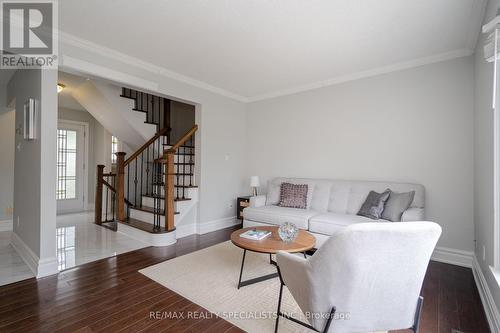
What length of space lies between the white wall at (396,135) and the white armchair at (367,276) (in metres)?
2.32

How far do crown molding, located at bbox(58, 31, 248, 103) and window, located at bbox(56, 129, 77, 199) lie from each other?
4.03m

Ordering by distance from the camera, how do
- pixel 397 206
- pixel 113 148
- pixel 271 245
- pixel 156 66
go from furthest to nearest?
pixel 113 148
pixel 156 66
pixel 397 206
pixel 271 245

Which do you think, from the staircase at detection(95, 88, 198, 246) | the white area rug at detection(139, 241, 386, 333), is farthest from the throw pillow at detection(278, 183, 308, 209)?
the staircase at detection(95, 88, 198, 246)

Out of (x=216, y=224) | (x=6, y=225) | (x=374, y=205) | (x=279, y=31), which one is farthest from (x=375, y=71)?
(x=6, y=225)

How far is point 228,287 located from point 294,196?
6.53 feet

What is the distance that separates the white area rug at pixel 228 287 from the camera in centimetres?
189

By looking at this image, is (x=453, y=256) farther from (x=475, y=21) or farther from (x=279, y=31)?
(x=279, y=31)

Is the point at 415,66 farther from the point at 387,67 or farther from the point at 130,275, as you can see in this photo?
the point at 130,275

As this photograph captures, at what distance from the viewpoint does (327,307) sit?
1.33 metres

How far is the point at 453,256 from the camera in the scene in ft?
9.84

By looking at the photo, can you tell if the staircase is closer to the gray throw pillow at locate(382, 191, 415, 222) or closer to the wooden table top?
the wooden table top

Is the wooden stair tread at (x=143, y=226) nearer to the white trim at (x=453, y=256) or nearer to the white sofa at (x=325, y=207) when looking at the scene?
the white sofa at (x=325, y=207)

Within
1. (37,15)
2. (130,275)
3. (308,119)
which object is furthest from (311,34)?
(130,275)

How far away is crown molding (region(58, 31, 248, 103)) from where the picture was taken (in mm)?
2794
